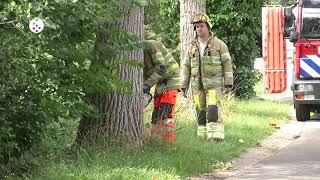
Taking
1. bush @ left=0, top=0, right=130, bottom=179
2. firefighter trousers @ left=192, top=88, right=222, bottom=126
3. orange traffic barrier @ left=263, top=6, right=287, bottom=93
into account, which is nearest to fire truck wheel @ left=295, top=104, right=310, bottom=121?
firefighter trousers @ left=192, top=88, right=222, bottom=126

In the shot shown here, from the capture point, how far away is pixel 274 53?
2116 cm

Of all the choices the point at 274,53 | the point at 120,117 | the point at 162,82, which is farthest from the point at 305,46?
the point at 274,53

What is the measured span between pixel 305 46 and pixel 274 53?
9480mm

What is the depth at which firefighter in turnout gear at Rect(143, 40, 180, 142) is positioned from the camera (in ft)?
27.9

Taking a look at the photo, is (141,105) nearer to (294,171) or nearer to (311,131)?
(294,171)

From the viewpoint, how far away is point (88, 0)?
17.7 feet

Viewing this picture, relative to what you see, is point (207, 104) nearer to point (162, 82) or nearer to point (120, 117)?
point (162, 82)

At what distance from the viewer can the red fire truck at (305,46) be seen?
11656mm

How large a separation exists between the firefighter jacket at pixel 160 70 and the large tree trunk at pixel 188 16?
13.2ft

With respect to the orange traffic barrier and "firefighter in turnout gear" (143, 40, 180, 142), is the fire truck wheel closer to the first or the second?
"firefighter in turnout gear" (143, 40, 180, 142)

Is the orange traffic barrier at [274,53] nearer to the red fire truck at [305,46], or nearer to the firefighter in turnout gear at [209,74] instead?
the red fire truck at [305,46]

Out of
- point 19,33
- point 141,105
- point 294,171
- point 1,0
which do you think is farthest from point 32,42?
point 294,171

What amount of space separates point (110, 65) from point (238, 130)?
487cm

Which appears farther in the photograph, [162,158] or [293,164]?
[293,164]
